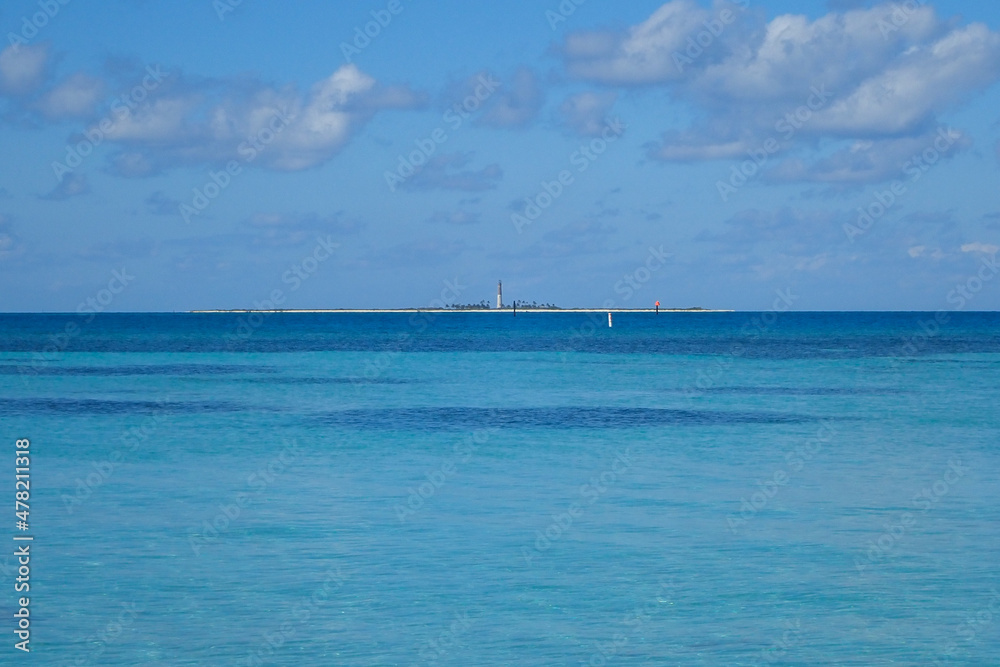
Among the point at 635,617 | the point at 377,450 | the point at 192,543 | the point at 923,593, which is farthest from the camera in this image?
the point at 377,450

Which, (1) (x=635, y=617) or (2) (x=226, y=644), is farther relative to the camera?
(1) (x=635, y=617)

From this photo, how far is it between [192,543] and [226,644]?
505 cm

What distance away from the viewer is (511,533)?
58.6 feet

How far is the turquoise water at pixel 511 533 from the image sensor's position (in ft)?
42.1

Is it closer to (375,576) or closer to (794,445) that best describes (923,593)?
(375,576)

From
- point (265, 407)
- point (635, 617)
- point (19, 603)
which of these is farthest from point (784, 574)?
point (265, 407)

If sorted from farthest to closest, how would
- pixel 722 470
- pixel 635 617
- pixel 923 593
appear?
pixel 722 470 < pixel 923 593 < pixel 635 617

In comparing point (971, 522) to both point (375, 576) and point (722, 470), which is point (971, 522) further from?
point (375, 576)

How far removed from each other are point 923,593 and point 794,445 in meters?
14.6

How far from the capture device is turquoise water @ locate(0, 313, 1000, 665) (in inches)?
505

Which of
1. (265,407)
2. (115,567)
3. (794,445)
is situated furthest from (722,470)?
(265,407)

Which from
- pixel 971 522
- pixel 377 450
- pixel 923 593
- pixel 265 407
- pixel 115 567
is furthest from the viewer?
pixel 265 407

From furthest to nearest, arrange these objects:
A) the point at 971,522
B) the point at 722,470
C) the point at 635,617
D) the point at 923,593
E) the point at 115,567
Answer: the point at 722,470 < the point at 971,522 < the point at 115,567 < the point at 923,593 < the point at 635,617

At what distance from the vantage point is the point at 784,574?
608 inches
